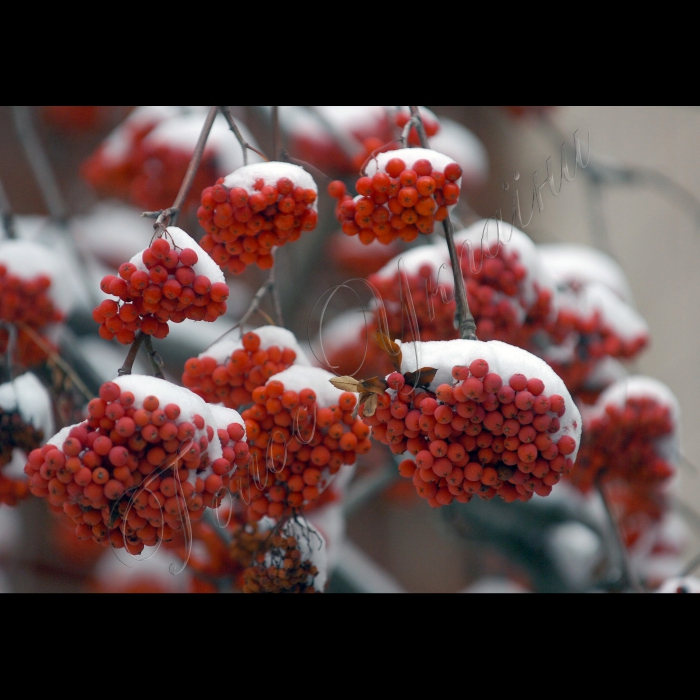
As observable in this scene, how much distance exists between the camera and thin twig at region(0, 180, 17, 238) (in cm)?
82

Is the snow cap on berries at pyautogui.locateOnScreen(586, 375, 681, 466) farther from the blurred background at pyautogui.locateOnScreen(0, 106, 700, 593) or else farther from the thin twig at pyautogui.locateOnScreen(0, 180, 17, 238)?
the thin twig at pyautogui.locateOnScreen(0, 180, 17, 238)

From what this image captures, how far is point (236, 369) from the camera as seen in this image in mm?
621

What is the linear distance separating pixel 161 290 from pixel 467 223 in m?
0.34

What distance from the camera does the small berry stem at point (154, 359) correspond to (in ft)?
1.76

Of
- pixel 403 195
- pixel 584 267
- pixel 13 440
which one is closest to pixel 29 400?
pixel 13 440

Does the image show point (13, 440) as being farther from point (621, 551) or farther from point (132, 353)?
point (621, 551)

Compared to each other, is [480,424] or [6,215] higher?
[6,215]

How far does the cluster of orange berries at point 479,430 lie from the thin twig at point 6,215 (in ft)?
1.79

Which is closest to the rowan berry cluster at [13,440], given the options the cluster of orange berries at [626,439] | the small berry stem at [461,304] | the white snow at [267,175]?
the white snow at [267,175]

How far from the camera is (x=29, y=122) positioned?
867 mm

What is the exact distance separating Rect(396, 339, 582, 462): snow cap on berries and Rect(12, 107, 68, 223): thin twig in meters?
0.58

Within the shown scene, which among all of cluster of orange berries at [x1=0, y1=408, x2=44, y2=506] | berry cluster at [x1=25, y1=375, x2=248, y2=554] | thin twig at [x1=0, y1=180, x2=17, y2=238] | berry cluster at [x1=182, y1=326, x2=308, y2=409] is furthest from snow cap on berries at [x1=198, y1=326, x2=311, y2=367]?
thin twig at [x1=0, y1=180, x2=17, y2=238]

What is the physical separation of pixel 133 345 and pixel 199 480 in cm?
12

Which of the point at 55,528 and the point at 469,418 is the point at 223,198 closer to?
the point at 469,418
